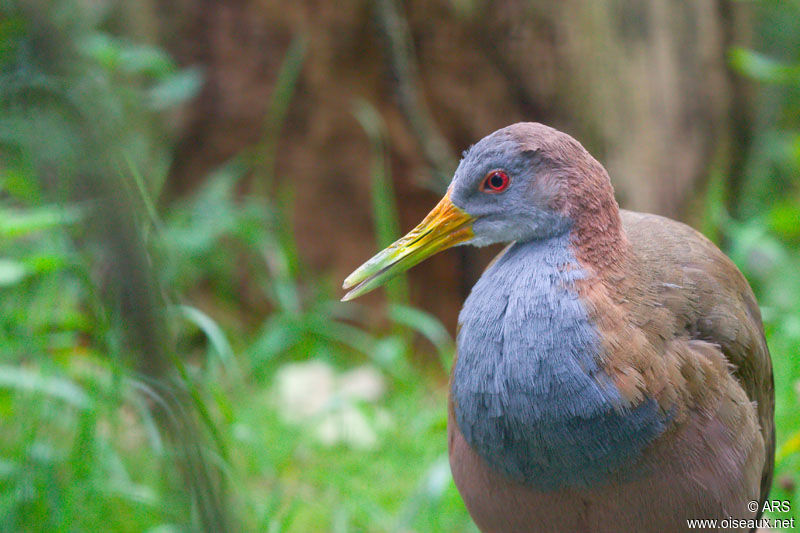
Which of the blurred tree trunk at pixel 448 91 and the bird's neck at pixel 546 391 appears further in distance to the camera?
the blurred tree trunk at pixel 448 91

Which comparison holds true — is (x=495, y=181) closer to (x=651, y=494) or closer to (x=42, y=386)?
(x=651, y=494)

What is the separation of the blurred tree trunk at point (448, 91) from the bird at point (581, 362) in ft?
5.54

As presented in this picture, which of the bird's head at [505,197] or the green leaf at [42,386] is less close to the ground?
the bird's head at [505,197]

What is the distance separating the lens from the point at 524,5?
3.65m

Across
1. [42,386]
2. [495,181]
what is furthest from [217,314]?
[495,181]

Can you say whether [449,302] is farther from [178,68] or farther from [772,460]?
[772,460]

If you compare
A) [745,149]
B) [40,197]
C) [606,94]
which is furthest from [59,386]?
[745,149]

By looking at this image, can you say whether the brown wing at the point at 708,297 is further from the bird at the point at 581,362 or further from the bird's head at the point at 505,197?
the bird's head at the point at 505,197

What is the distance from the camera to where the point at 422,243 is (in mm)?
2174

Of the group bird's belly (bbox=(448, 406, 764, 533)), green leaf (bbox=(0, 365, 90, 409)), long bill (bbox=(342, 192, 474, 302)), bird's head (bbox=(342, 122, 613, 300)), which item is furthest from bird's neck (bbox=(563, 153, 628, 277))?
green leaf (bbox=(0, 365, 90, 409))

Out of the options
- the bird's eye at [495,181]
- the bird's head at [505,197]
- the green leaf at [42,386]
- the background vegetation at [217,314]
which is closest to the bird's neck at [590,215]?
the bird's head at [505,197]

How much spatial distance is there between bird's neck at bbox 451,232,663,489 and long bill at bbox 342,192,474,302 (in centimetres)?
24

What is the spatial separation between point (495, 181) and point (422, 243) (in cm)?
24

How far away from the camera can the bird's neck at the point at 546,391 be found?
6.15 feet
